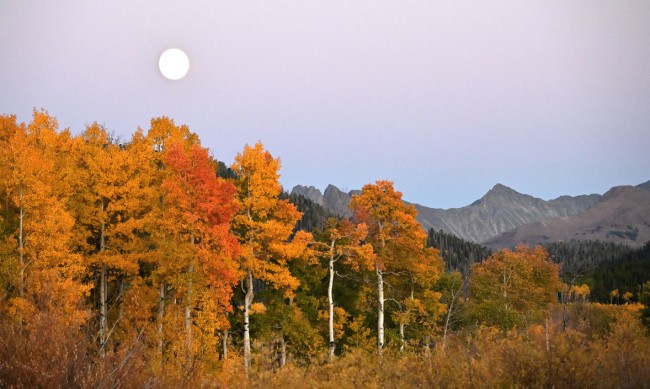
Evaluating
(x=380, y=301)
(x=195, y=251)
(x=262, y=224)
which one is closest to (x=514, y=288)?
(x=380, y=301)

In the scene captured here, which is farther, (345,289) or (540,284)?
(540,284)

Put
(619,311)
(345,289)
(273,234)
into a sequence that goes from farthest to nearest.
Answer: (619,311)
(345,289)
(273,234)

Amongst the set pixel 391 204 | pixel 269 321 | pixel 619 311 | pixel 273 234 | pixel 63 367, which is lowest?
pixel 619 311

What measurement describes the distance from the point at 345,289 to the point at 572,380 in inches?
824

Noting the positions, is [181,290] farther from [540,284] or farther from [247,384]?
[540,284]

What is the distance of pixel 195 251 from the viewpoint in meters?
21.2

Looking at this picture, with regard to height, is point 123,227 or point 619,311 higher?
point 123,227

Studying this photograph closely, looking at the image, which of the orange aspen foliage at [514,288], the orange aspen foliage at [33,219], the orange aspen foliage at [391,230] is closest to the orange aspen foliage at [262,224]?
the orange aspen foliage at [391,230]

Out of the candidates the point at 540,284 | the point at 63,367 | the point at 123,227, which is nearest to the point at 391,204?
the point at 123,227

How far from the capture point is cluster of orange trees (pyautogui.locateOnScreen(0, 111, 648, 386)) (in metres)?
20.0

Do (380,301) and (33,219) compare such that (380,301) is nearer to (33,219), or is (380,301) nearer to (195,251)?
(195,251)

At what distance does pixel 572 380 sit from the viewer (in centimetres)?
919

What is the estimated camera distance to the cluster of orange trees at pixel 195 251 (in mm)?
19969

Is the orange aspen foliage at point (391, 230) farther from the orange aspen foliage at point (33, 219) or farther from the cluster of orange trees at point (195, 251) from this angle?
the orange aspen foliage at point (33, 219)
